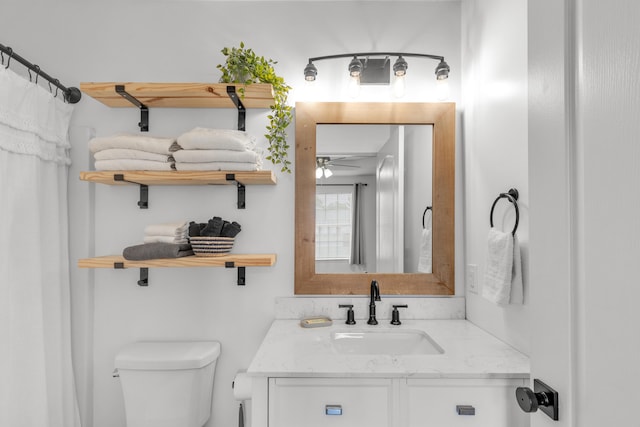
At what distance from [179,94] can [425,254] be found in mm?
1385

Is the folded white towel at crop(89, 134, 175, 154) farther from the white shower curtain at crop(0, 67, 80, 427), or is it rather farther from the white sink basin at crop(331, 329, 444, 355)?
the white sink basin at crop(331, 329, 444, 355)

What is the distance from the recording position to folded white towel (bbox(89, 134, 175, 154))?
1655 millimetres

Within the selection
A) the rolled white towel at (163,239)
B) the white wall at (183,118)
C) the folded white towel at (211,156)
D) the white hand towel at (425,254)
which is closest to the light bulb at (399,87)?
the white wall at (183,118)

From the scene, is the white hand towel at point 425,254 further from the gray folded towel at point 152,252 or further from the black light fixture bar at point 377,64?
the gray folded towel at point 152,252

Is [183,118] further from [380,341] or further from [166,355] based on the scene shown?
[380,341]

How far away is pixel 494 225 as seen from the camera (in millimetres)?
1586

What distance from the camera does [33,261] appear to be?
5.30ft

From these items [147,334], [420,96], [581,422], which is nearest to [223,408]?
[147,334]

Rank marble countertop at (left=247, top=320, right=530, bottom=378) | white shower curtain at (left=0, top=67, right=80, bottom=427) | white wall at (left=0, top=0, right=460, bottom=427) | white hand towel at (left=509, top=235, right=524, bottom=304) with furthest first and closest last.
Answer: white wall at (left=0, top=0, right=460, bottom=427) → white shower curtain at (left=0, top=67, right=80, bottom=427) → white hand towel at (left=509, top=235, right=524, bottom=304) → marble countertop at (left=247, top=320, right=530, bottom=378)

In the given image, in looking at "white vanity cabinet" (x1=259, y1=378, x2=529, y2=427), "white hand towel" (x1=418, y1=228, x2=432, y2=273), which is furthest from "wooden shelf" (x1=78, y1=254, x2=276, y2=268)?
"white hand towel" (x1=418, y1=228, x2=432, y2=273)

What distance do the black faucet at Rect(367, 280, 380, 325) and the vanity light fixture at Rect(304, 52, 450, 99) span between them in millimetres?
912

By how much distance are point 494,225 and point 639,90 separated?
1.17 m

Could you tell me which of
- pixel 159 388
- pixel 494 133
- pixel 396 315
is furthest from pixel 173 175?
pixel 494 133

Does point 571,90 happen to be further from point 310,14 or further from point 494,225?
point 310,14
